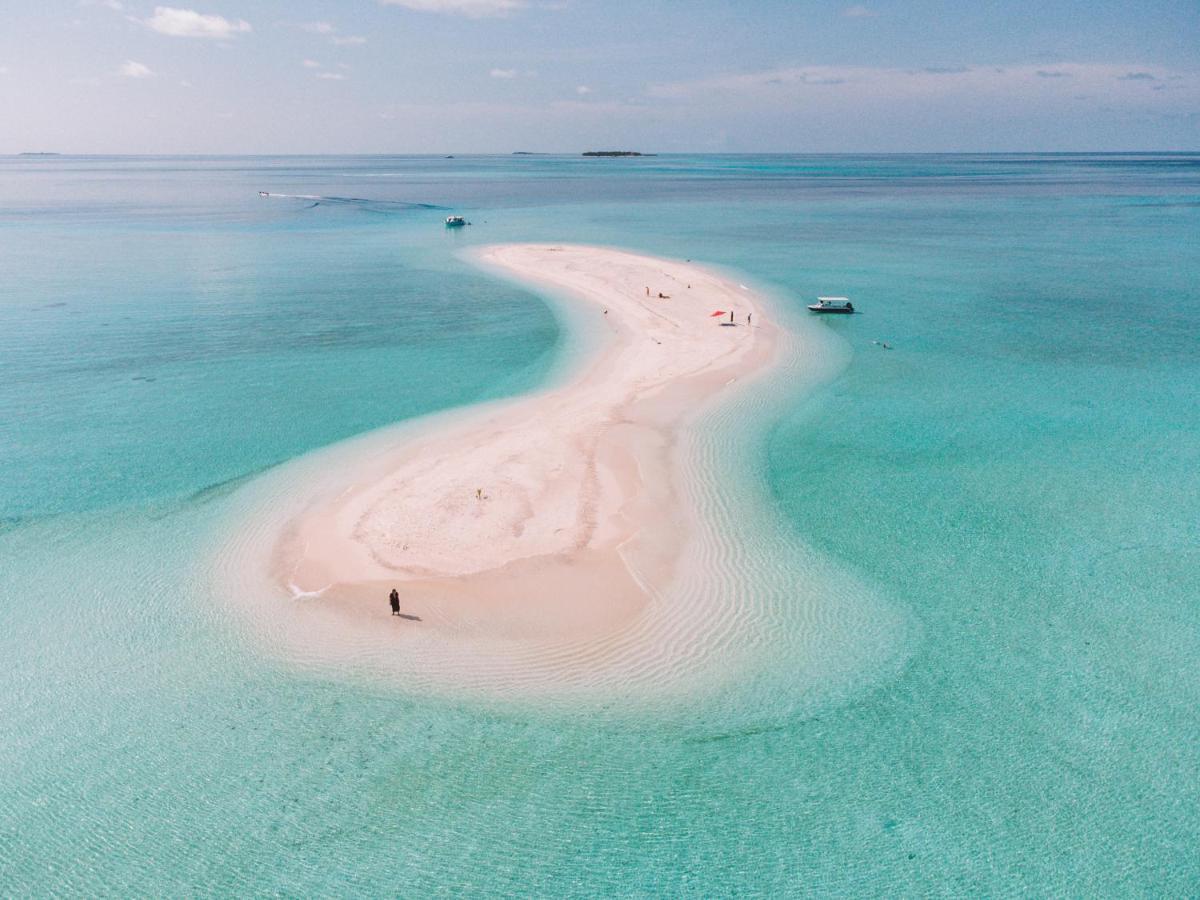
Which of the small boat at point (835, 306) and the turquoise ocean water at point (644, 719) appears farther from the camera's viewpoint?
the small boat at point (835, 306)

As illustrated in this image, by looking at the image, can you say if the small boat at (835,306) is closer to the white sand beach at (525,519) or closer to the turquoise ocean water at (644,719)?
the turquoise ocean water at (644,719)

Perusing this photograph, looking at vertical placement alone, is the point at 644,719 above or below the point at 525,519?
below

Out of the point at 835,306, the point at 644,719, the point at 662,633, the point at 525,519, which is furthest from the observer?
the point at 835,306

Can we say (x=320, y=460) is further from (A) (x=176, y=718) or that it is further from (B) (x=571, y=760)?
(B) (x=571, y=760)

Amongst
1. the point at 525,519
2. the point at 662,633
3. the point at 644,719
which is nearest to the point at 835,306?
the point at 525,519

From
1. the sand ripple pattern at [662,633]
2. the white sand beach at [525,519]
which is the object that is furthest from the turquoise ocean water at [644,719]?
the white sand beach at [525,519]

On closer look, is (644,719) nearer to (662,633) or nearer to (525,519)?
(662,633)

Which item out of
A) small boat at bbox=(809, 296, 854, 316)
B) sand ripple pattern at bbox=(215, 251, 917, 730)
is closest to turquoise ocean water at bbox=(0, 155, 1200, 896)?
sand ripple pattern at bbox=(215, 251, 917, 730)

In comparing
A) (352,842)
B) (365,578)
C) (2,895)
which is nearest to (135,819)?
(2,895)
